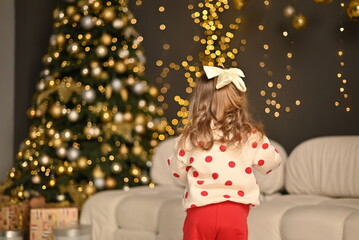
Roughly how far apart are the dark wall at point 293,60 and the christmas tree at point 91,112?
0.39 meters

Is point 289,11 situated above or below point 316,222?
above

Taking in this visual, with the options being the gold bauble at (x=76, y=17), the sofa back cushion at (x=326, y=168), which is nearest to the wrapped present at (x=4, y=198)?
the gold bauble at (x=76, y=17)

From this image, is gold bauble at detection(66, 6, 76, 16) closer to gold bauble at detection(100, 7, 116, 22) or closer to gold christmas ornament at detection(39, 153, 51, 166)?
gold bauble at detection(100, 7, 116, 22)

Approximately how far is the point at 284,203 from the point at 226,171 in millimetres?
1051

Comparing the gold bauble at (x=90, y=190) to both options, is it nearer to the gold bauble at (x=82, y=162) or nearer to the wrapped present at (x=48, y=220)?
the gold bauble at (x=82, y=162)

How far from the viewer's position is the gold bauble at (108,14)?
555 cm

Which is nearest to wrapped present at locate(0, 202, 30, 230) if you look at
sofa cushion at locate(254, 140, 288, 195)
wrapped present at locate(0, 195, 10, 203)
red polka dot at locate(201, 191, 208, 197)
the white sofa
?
the white sofa

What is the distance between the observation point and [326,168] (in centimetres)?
433

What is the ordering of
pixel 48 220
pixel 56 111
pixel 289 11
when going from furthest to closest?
pixel 56 111
pixel 289 11
pixel 48 220

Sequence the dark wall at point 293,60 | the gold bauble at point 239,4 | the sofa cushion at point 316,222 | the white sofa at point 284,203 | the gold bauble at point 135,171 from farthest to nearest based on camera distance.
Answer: the gold bauble at point 135,171 < the gold bauble at point 239,4 < the dark wall at point 293,60 < the white sofa at point 284,203 < the sofa cushion at point 316,222

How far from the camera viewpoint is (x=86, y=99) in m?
5.43

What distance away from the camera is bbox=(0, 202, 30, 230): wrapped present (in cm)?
503

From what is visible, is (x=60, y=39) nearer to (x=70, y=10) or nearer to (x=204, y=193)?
(x=70, y=10)

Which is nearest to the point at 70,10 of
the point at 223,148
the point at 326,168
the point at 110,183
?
the point at 110,183
